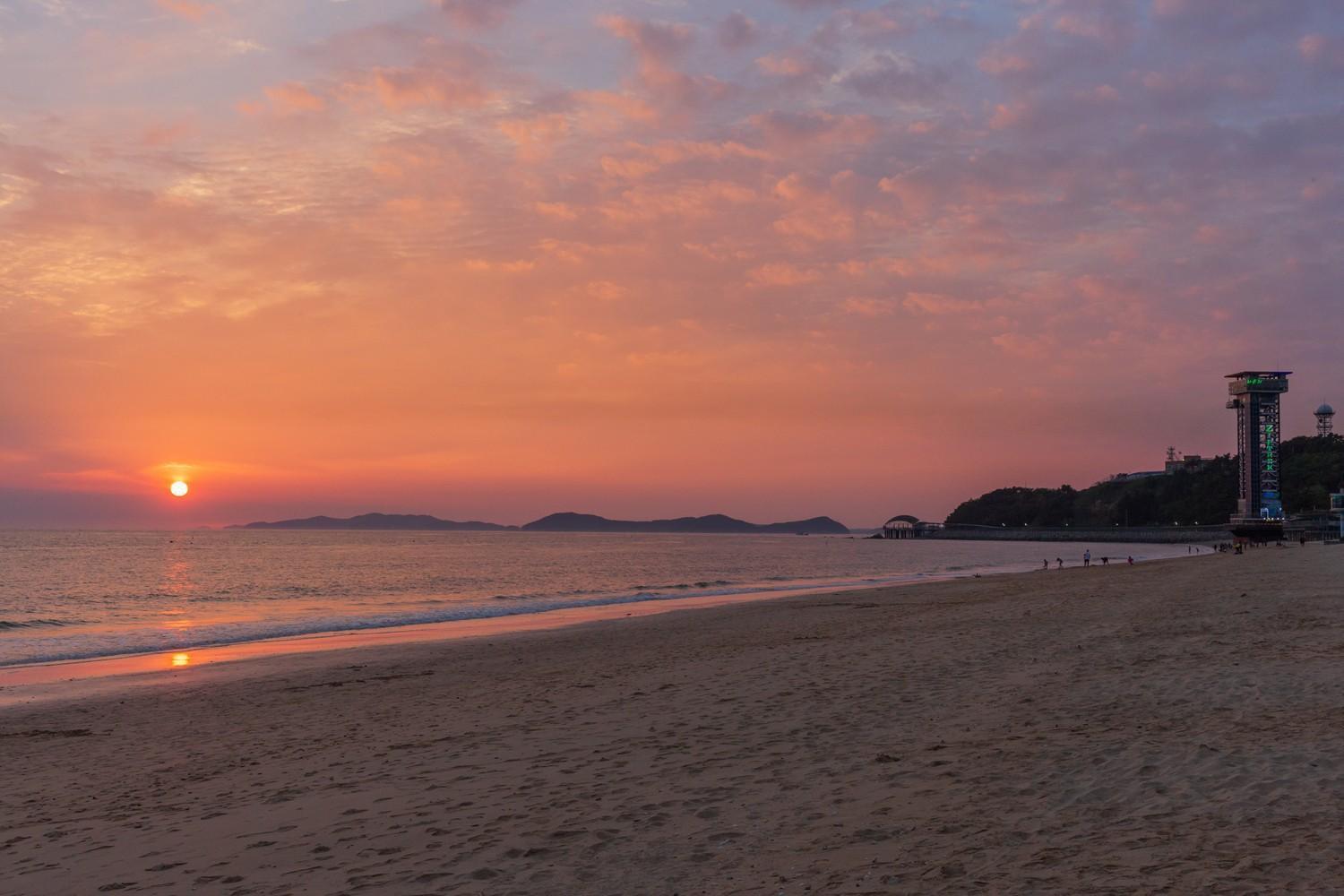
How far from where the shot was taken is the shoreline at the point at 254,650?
776 inches

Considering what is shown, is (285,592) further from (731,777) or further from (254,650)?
(731,777)

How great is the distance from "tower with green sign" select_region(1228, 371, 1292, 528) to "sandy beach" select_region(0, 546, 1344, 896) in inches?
6892

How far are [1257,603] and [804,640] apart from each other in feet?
Result: 39.4

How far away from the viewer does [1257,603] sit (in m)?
23.4

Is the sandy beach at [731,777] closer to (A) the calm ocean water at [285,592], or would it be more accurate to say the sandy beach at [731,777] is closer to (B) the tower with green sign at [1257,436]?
(A) the calm ocean water at [285,592]

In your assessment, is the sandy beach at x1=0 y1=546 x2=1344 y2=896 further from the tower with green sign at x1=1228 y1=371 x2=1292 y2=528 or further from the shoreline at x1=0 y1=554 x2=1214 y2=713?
the tower with green sign at x1=1228 y1=371 x2=1292 y2=528

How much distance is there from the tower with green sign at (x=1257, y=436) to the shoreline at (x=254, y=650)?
524ft

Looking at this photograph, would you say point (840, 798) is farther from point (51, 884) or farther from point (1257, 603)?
point (1257, 603)

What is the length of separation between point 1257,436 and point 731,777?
19264 cm

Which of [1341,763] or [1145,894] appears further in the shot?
[1341,763]

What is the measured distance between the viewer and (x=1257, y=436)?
16862 cm

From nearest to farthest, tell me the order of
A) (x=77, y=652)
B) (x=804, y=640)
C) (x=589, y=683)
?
(x=589, y=683) → (x=804, y=640) → (x=77, y=652)

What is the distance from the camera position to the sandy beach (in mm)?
6422

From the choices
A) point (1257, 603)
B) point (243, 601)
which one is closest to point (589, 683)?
point (1257, 603)
